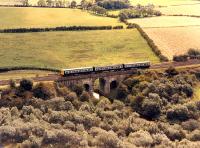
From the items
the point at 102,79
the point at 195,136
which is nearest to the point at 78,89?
the point at 102,79

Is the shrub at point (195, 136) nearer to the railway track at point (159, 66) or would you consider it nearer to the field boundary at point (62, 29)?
the railway track at point (159, 66)

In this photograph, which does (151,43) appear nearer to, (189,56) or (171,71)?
(189,56)

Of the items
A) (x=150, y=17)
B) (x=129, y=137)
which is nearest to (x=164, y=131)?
(x=129, y=137)

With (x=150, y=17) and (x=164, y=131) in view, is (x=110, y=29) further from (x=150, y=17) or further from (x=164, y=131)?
(x=164, y=131)

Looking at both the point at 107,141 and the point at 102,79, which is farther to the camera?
the point at 102,79

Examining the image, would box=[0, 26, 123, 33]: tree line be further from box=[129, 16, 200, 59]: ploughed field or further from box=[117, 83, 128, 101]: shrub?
box=[117, 83, 128, 101]: shrub

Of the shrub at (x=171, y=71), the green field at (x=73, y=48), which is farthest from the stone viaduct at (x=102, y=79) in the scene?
the green field at (x=73, y=48)
